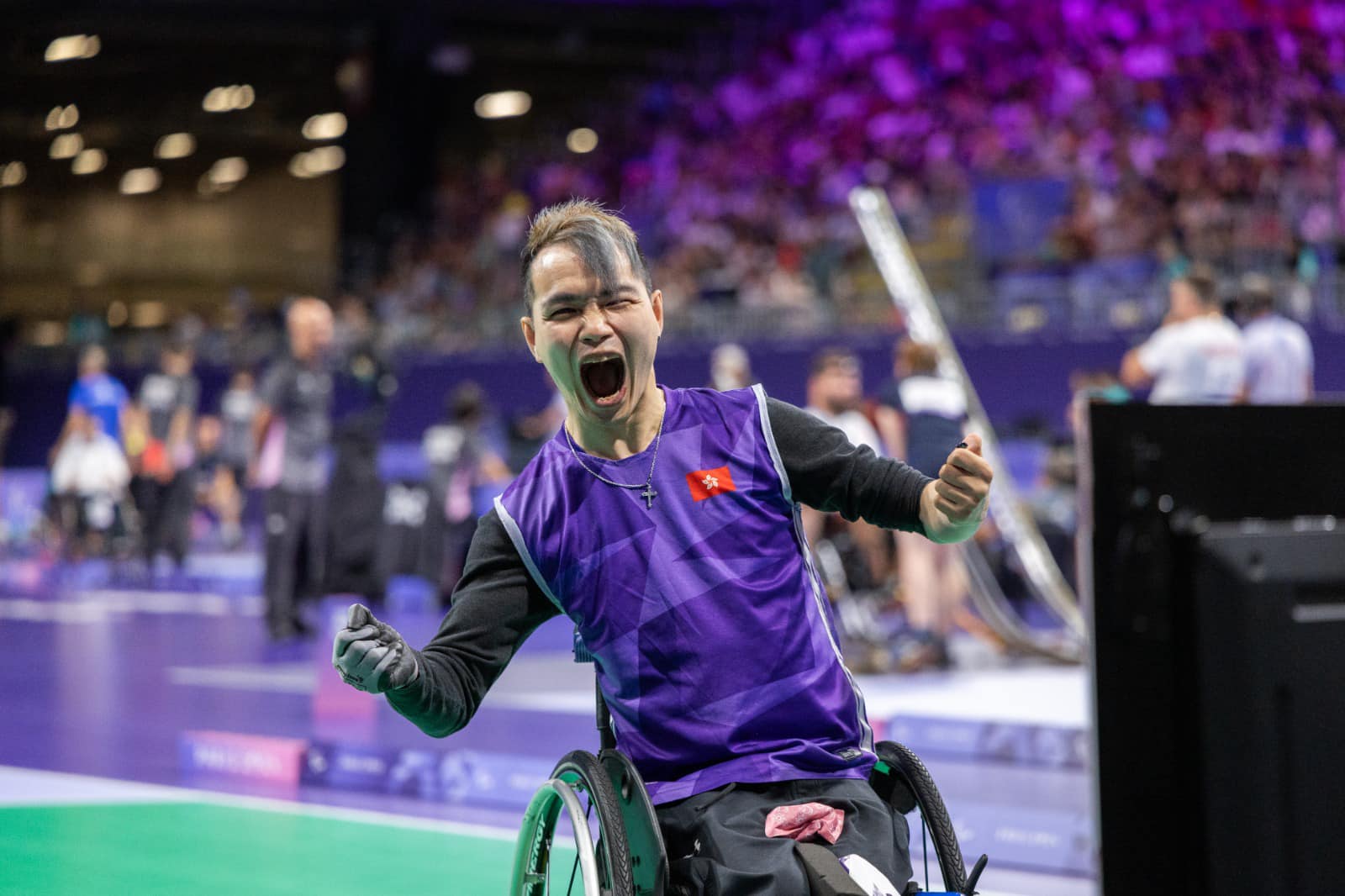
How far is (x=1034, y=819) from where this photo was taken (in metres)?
4.57

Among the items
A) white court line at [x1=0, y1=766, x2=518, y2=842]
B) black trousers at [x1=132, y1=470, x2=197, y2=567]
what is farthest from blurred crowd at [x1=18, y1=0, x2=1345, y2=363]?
white court line at [x1=0, y1=766, x2=518, y2=842]

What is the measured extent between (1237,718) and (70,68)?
28.6 meters

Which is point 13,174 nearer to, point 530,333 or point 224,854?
point 224,854

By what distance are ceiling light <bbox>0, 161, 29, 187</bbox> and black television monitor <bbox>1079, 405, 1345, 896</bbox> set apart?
30558 millimetres

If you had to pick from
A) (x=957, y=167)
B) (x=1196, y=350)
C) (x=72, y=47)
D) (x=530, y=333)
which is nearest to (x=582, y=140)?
(x=957, y=167)

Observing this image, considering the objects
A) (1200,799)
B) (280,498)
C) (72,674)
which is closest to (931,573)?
(280,498)

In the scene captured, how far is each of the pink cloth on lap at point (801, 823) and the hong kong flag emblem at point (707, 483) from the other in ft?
1.58

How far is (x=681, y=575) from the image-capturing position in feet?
7.89

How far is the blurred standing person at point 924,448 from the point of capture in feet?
26.1

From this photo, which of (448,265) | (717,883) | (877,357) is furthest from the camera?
(448,265)

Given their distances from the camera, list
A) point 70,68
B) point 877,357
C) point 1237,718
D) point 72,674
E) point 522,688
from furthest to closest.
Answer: point 70,68
point 877,357
point 72,674
point 522,688
point 1237,718

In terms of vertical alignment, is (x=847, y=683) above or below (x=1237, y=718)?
below

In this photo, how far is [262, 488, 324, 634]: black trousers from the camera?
9.12 metres

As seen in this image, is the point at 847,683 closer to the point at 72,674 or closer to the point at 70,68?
the point at 72,674
